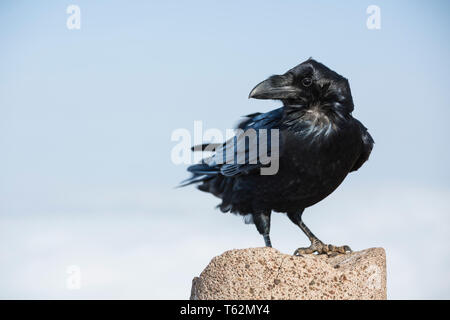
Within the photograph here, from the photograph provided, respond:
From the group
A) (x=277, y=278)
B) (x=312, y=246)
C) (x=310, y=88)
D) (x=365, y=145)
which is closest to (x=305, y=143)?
(x=310, y=88)

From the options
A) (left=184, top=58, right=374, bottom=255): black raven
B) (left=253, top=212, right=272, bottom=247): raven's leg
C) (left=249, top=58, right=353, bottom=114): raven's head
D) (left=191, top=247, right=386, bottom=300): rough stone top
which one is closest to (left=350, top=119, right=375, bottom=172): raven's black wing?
(left=184, top=58, right=374, bottom=255): black raven

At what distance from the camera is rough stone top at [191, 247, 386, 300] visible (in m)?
5.84

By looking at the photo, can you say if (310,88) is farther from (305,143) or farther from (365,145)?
(365,145)

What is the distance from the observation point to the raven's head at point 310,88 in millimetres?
6973

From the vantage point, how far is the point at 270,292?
581 cm

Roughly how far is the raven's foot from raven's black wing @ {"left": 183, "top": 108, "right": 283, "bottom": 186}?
1014 millimetres

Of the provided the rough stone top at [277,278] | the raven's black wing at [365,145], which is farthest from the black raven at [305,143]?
the rough stone top at [277,278]

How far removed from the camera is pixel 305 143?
700 cm

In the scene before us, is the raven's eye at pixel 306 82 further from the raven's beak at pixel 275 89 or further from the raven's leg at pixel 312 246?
the raven's leg at pixel 312 246

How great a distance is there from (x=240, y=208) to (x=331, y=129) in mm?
1345

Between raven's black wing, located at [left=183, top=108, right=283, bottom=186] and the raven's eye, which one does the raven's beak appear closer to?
the raven's eye

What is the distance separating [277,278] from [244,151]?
7.01 feet
